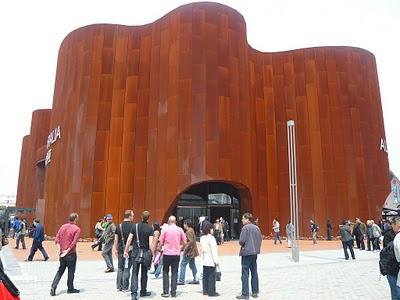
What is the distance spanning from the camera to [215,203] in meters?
29.5

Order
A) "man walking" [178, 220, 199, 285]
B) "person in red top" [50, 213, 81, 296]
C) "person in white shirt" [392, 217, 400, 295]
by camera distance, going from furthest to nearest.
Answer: "man walking" [178, 220, 199, 285]
"person in red top" [50, 213, 81, 296]
"person in white shirt" [392, 217, 400, 295]

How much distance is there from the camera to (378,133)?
31531 mm

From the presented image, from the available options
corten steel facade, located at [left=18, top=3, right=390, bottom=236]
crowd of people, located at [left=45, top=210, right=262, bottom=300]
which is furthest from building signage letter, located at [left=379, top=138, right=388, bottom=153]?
crowd of people, located at [left=45, top=210, right=262, bottom=300]

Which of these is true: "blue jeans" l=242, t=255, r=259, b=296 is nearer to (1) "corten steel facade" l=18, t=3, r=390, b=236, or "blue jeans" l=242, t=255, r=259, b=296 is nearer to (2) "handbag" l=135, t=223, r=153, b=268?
(2) "handbag" l=135, t=223, r=153, b=268

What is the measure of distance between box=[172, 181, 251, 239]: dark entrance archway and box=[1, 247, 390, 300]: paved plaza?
14844 millimetres

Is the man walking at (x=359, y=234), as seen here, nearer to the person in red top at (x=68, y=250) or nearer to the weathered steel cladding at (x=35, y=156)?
the person in red top at (x=68, y=250)

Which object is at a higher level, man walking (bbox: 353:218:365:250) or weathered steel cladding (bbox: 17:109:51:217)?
weathered steel cladding (bbox: 17:109:51:217)

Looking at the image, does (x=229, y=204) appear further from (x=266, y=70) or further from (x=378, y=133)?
(x=378, y=133)

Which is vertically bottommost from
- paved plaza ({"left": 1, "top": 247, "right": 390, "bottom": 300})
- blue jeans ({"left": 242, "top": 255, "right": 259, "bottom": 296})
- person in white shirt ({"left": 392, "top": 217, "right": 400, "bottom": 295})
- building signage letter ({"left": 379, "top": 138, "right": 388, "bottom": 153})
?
paved plaza ({"left": 1, "top": 247, "right": 390, "bottom": 300})

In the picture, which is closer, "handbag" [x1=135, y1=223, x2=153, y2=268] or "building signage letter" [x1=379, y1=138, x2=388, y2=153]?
"handbag" [x1=135, y1=223, x2=153, y2=268]

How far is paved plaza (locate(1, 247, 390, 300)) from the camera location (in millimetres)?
8078

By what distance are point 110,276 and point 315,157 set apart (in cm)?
2215

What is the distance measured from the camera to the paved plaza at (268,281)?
808cm

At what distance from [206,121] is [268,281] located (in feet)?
53.0
